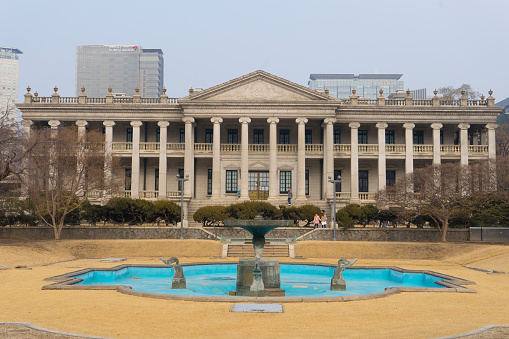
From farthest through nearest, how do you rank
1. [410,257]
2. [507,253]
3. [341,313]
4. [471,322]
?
[410,257] → [507,253] → [341,313] → [471,322]

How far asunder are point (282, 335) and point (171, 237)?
28.3 m

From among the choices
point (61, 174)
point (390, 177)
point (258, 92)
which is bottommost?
point (61, 174)

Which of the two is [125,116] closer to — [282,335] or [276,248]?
[276,248]

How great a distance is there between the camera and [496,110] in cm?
5138

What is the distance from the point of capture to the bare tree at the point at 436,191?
3672 centimetres

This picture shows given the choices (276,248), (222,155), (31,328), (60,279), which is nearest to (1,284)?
(60,279)

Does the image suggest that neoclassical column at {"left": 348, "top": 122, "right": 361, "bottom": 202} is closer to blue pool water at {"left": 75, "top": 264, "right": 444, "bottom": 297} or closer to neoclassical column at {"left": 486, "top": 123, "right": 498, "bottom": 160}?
neoclassical column at {"left": 486, "top": 123, "right": 498, "bottom": 160}

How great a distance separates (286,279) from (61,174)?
792 inches

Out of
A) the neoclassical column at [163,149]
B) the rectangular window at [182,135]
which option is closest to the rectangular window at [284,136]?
the rectangular window at [182,135]

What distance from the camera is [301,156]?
164ft

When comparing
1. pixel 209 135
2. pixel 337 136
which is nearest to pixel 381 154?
pixel 337 136

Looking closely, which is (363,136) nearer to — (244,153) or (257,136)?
(257,136)

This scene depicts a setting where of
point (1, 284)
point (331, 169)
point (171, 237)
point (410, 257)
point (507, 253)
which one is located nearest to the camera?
point (1, 284)

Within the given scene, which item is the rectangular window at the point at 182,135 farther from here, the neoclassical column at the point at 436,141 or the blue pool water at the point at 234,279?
the blue pool water at the point at 234,279
